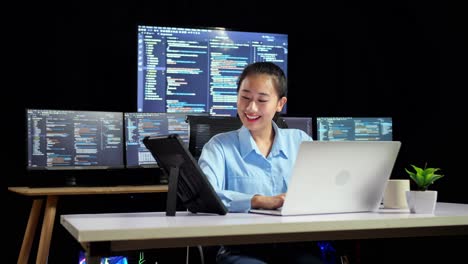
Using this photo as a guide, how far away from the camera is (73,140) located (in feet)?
16.0

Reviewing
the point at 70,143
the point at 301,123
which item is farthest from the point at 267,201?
the point at 301,123

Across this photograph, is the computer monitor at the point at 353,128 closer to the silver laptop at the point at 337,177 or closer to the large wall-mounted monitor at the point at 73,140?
the large wall-mounted monitor at the point at 73,140

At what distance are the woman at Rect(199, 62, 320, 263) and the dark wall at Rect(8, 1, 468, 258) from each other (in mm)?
2920

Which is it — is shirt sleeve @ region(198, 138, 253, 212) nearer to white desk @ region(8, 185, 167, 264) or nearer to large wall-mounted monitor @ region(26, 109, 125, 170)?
white desk @ region(8, 185, 167, 264)

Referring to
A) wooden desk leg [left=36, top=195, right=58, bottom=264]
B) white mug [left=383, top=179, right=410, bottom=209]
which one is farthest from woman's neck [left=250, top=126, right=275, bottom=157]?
wooden desk leg [left=36, top=195, right=58, bottom=264]

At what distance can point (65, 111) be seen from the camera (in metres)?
4.87

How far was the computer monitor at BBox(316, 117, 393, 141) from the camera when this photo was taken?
5.53 metres

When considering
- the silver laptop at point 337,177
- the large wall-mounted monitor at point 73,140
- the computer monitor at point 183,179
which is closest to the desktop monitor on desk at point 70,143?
the large wall-mounted monitor at point 73,140

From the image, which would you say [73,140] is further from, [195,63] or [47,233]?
[195,63]

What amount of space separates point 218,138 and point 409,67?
3801 millimetres

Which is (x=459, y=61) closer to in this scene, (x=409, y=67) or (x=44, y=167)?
(x=409, y=67)

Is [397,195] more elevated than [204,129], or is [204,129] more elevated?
[204,129]

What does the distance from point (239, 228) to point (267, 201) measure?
20.0 inches

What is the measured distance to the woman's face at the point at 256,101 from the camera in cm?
268
